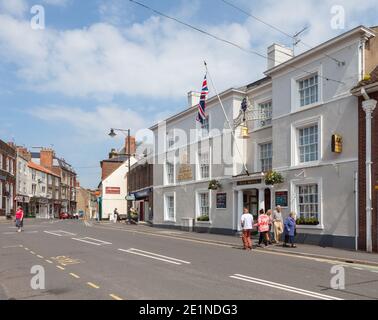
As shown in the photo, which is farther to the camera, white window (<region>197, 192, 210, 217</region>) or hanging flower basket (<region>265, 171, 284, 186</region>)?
white window (<region>197, 192, 210, 217</region>)

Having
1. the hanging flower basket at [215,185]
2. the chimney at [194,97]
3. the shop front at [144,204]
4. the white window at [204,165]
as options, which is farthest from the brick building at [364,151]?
the shop front at [144,204]

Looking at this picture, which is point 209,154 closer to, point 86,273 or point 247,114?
point 247,114

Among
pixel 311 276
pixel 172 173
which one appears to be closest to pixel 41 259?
pixel 311 276

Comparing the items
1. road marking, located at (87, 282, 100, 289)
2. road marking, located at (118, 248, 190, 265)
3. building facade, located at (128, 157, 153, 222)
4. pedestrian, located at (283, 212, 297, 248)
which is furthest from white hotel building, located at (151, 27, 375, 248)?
road marking, located at (87, 282, 100, 289)

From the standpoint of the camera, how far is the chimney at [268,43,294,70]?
23.5 m

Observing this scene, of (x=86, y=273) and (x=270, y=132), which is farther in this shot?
(x=270, y=132)

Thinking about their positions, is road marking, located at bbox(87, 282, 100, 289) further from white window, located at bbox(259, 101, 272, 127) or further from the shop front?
the shop front

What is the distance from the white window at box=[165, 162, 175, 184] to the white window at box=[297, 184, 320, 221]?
13273 millimetres

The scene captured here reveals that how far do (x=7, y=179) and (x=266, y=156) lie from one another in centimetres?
4159

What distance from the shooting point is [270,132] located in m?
22.9

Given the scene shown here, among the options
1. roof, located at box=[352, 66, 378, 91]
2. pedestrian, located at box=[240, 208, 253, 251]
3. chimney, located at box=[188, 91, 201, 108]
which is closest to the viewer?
roof, located at box=[352, 66, 378, 91]

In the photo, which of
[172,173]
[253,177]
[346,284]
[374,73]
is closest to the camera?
[346,284]

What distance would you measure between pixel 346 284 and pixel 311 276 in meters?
1.21

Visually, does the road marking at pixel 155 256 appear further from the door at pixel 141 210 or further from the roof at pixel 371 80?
the door at pixel 141 210
